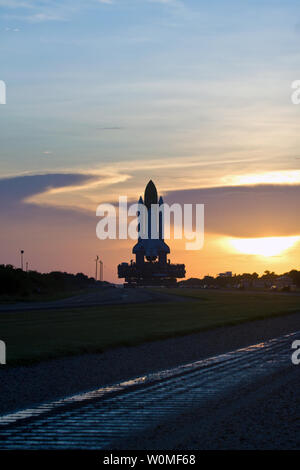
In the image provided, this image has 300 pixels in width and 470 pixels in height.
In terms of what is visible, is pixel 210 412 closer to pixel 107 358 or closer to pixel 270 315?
pixel 107 358

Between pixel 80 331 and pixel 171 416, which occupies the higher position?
pixel 80 331

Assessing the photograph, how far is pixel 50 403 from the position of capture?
14.7 m

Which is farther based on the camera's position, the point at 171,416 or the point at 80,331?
the point at 80,331
